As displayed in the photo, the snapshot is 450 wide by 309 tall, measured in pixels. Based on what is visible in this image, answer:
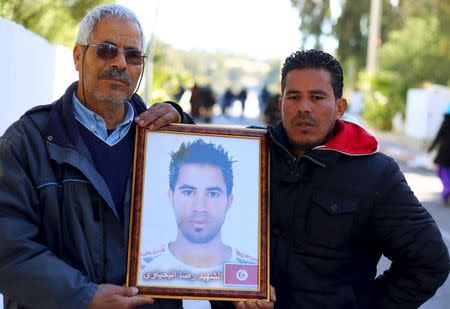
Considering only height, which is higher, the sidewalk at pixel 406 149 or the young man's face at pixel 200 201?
the young man's face at pixel 200 201

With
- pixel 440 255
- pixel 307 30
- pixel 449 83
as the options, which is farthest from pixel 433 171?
pixel 307 30

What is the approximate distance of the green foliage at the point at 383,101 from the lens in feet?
100

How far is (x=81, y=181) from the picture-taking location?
8.58 feet

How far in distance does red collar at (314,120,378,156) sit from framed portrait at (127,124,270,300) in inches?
10.2

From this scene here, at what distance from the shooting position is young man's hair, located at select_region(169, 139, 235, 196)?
9.35 ft

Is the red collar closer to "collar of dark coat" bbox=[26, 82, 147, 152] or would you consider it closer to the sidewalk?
"collar of dark coat" bbox=[26, 82, 147, 152]

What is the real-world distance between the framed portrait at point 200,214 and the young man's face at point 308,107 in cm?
13

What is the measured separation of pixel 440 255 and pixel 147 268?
107 centimetres

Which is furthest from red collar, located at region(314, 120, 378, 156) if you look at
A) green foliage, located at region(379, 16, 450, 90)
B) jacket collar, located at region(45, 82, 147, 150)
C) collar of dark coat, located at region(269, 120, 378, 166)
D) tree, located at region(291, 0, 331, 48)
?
tree, located at region(291, 0, 331, 48)

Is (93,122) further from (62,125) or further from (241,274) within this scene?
(241,274)

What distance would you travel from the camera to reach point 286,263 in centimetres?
286

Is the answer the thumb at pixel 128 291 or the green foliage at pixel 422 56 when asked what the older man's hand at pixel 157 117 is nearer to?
the thumb at pixel 128 291

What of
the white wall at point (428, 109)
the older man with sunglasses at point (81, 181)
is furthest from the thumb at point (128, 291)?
the white wall at point (428, 109)

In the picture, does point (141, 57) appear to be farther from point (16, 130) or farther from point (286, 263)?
point (286, 263)
